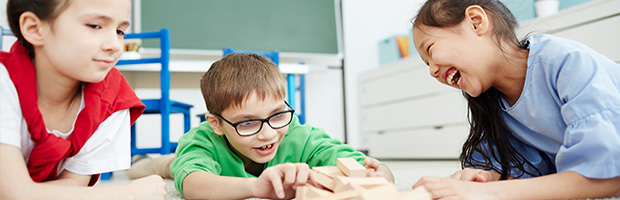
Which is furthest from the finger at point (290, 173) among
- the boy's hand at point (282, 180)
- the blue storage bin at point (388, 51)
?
the blue storage bin at point (388, 51)

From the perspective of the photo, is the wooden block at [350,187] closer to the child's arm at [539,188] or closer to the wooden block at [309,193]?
the wooden block at [309,193]

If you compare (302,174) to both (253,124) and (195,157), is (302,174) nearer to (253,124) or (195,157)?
(253,124)

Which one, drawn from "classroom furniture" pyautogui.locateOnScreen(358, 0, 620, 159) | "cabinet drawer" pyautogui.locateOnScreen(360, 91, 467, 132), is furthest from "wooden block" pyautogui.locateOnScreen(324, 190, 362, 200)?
"cabinet drawer" pyautogui.locateOnScreen(360, 91, 467, 132)

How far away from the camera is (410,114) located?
3480 millimetres

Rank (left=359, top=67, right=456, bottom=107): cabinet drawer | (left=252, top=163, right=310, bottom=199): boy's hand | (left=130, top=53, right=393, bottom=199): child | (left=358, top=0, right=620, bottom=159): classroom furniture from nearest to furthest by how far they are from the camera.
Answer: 1. (left=252, top=163, right=310, bottom=199): boy's hand
2. (left=130, top=53, right=393, bottom=199): child
3. (left=358, top=0, right=620, bottom=159): classroom furniture
4. (left=359, top=67, right=456, bottom=107): cabinet drawer

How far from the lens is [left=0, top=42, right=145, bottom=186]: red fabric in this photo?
0.80 metres

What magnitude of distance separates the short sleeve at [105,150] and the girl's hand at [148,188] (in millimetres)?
135

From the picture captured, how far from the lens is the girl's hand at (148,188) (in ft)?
2.72

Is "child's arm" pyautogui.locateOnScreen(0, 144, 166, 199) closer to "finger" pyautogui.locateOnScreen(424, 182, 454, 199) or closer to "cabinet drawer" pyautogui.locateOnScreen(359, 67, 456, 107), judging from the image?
"finger" pyautogui.locateOnScreen(424, 182, 454, 199)

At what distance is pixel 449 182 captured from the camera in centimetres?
87

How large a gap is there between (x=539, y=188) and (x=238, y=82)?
2.21 feet

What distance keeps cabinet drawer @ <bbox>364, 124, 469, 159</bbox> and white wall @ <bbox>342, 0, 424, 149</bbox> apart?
0.42 m

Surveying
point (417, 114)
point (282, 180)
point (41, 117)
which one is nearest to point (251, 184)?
point (282, 180)

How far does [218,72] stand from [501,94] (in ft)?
2.38
